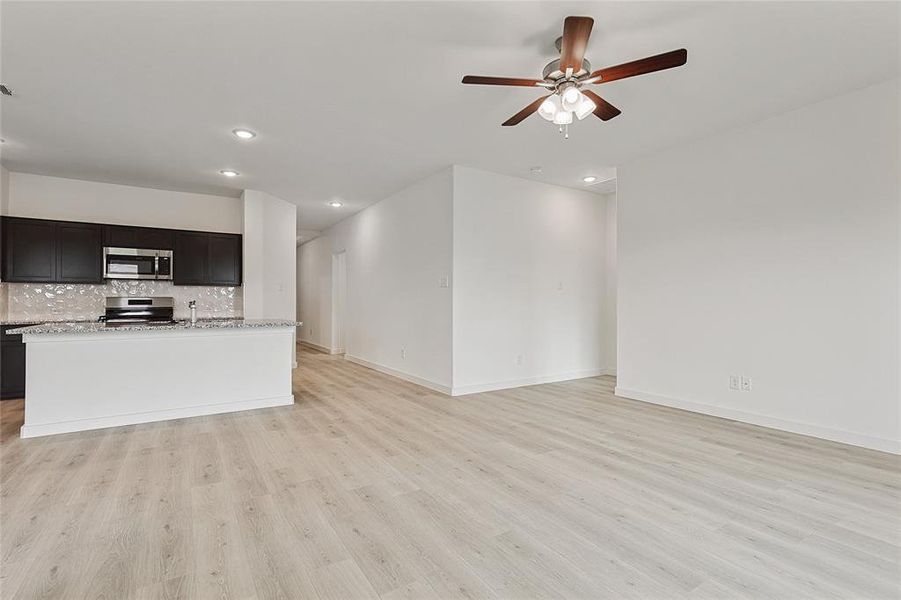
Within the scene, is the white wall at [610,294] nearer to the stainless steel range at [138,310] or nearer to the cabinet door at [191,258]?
the cabinet door at [191,258]

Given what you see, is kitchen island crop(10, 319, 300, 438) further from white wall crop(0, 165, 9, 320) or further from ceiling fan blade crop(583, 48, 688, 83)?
ceiling fan blade crop(583, 48, 688, 83)

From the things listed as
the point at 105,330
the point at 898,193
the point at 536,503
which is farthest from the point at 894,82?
the point at 105,330

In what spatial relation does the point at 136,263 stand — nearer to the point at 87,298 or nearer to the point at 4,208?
the point at 87,298

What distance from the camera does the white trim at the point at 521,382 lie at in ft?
16.8

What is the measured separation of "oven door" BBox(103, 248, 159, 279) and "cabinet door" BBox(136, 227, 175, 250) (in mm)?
79

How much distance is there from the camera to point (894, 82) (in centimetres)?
311

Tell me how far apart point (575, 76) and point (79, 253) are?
592cm

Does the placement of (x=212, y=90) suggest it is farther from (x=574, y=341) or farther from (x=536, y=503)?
(x=574, y=341)

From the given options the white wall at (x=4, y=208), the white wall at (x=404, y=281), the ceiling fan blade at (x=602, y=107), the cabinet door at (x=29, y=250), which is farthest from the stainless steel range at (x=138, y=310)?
the ceiling fan blade at (x=602, y=107)

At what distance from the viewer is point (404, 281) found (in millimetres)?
6051

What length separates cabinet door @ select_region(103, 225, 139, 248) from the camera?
5.43 metres

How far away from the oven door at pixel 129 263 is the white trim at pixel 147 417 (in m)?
2.40

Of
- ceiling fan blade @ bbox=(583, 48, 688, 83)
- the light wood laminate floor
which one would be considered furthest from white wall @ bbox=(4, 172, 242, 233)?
ceiling fan blade @ bbox=(583, 48, 688, 83)

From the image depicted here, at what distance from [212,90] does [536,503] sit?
11.7 feet
